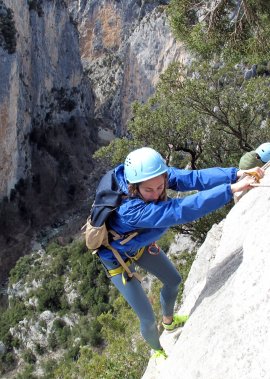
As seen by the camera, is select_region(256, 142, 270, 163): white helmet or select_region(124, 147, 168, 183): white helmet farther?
select_region(256, 142, 270, 163): white helmet

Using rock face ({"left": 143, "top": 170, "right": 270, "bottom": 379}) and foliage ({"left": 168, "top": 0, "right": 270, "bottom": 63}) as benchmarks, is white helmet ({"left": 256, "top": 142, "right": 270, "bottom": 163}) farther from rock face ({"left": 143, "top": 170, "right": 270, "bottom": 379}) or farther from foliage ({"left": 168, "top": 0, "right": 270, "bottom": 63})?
foliage ({"left": 168, "top": 0, "right": 270, "bottom": 63})

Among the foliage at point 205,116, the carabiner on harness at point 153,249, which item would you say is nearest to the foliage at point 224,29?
the foliage at point 205,116

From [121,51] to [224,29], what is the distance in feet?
166

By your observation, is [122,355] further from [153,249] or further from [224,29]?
[224,29]

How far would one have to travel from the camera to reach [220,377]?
112 inches

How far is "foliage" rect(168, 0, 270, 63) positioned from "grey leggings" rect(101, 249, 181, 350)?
211 inches

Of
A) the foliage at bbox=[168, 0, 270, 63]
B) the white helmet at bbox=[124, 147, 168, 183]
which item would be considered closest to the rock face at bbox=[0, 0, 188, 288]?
the foliage at bbox=[168, 0, 270, 63]

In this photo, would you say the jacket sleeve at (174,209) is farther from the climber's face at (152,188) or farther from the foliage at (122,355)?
the foliage at (122,355)

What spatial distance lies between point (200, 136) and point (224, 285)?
8.47 meters

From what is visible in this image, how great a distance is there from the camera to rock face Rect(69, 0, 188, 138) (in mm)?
46188

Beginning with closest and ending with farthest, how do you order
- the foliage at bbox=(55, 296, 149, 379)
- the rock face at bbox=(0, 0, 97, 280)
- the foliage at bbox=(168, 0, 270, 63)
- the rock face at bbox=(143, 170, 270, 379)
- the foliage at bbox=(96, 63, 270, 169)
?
the rock face at bbox=(143, 170, 270, 379) → the foliage at bbox=(55, 296, 149, 379) → the foliage at bbox=(168, 0, 270, 63) → the foliage at bbox=(96, 63, 270, 169) → the rock face at bbox=(0, 0, 97, 280)

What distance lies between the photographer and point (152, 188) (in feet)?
12.0

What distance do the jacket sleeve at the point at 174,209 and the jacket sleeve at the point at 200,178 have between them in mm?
571

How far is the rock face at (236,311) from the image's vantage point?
2.75 m
